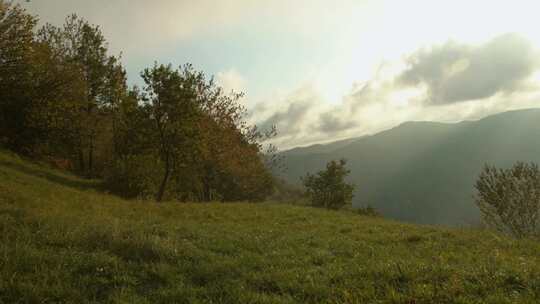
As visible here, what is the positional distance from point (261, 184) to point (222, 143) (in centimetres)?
1789

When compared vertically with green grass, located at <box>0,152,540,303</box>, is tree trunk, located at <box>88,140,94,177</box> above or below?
above

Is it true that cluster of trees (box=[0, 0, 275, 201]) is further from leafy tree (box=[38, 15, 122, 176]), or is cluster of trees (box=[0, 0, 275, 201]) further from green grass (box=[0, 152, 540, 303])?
green grass (box=[0, 152, 540, 303])

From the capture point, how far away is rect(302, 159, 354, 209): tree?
6538 cm

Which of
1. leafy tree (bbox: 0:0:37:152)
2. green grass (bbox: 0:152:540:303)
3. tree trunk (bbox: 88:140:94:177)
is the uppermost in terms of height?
leafy tree (bbox: 0:0:37:152)

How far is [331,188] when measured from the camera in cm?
6619

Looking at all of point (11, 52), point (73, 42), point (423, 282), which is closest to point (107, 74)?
point (73, 42)

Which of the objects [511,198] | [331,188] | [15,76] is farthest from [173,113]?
[331,188]

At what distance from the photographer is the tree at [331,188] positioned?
214 feet

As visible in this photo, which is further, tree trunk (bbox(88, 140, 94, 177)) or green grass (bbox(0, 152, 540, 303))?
tree trunk (bbox(88, 140, 94, 177))

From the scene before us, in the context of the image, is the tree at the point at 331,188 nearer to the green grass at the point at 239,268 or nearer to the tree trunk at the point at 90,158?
the tree trunk at the point at 90,158

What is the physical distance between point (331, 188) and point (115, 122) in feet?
131

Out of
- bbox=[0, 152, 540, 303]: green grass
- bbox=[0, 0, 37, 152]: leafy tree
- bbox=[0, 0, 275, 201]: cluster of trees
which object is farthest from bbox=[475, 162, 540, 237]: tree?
bbox=[0, 0, 37, 152]: leafy tree

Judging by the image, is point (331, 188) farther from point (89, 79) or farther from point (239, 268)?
point (239, 268)

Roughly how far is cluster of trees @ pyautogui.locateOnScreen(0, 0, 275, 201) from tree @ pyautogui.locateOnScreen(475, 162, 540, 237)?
87.9ft
